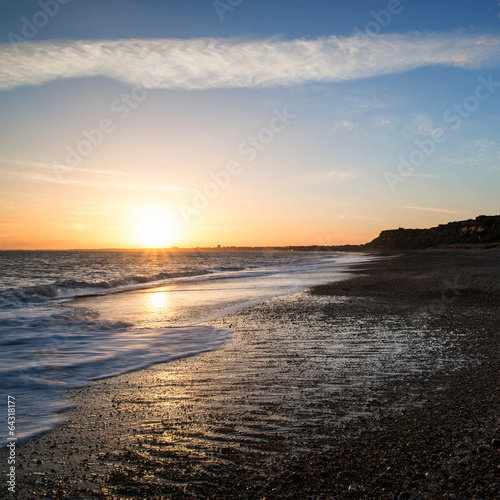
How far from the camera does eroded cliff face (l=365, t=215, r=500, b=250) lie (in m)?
105

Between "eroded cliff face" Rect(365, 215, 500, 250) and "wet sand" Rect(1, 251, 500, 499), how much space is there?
336ft

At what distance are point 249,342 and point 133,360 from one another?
291 cm

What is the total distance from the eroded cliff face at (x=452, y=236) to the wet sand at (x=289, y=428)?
336ft

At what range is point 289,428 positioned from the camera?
459 centimetres

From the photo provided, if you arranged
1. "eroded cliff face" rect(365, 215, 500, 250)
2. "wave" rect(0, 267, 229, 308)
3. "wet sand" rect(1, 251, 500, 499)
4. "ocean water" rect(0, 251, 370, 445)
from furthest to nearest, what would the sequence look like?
"eroded cliff face" rect(365, 215, 500, 250)
"wave" rect(0, 267, 229, 308)
"ocean water" rect(0, 251, 370, 445)
"wet sand" rect(1, 251, 500, 499)

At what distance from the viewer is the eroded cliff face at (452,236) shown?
105062 millimetres

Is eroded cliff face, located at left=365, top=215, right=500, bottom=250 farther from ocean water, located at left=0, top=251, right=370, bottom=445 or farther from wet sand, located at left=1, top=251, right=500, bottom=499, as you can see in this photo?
wet sand, located at left=1, top=251, right=500, bottom=499

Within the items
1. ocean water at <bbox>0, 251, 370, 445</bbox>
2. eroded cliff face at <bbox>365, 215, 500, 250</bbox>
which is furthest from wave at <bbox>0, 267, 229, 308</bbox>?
eroded cliff face at <bbox>365, 215, 500, 250</bbox>

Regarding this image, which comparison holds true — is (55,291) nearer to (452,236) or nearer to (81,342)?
(81,342)

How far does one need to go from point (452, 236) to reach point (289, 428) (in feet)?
461

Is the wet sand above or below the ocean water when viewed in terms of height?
above

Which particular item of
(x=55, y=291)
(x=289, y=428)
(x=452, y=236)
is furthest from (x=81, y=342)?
(x=452, y=236)

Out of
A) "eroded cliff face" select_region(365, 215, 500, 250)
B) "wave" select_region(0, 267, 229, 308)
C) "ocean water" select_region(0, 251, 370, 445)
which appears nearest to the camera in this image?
"ocean water" select_region(0, 251, 370, 445)

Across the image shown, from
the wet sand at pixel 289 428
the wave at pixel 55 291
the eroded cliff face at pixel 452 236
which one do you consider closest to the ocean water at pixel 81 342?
the wet sand at pixel 289 428
